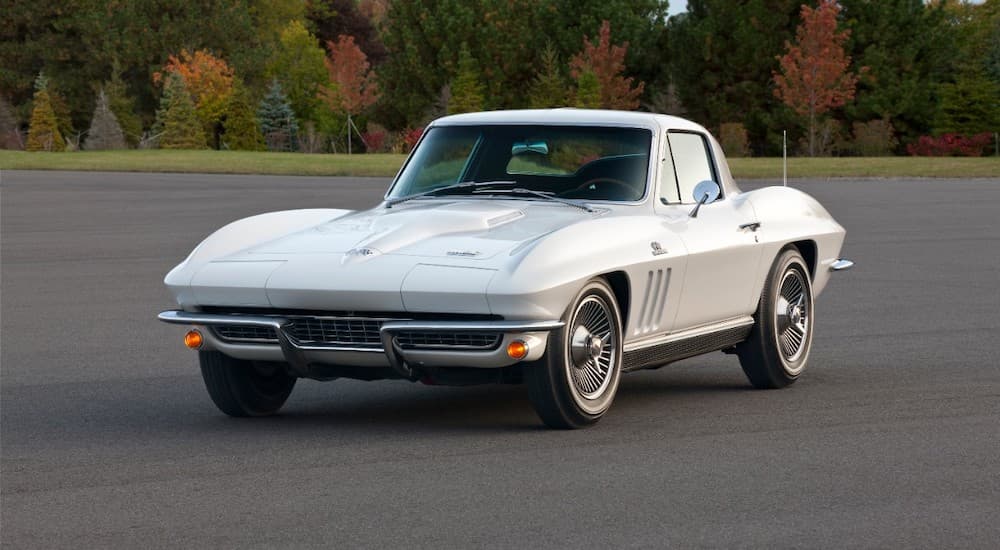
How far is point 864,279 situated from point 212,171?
126ft

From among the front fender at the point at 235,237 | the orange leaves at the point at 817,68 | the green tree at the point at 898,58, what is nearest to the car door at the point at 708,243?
the front fender at the point at 235,237

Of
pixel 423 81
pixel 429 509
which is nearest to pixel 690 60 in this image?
pixel 423 81

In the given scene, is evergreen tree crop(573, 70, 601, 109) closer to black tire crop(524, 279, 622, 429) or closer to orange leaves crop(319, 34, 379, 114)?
orange leaves crop(319, 34, 379, 114)

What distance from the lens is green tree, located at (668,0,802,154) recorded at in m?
69.1

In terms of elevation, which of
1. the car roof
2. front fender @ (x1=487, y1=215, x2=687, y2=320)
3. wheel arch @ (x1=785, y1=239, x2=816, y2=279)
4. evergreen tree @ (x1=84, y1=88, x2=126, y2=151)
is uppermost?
the car roof

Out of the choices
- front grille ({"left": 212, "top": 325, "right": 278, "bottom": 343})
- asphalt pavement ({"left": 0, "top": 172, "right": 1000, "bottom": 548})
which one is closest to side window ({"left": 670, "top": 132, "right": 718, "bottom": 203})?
asphalt pavement ({"left": 0, "top": 172, "right": 1000, "bottom": 548})

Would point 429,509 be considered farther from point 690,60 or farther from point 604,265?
point 690,60

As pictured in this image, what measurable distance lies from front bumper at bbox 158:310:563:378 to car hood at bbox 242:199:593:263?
39 cm

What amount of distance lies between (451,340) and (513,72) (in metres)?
73.5

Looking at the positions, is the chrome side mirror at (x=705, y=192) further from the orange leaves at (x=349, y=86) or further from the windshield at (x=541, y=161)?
the orange leaves at (x=349, y=86)

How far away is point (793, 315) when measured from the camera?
9.62 metres

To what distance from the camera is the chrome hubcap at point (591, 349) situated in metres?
7.59

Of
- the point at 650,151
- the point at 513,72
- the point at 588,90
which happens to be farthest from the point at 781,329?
the point at 513,72

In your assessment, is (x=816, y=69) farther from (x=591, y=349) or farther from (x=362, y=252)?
(x=362, y=252)
